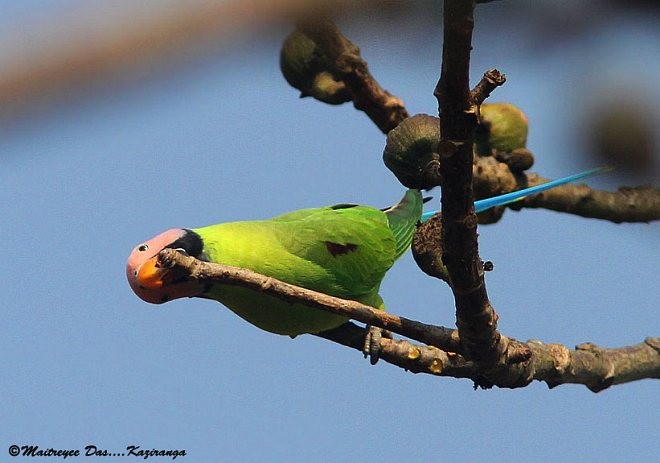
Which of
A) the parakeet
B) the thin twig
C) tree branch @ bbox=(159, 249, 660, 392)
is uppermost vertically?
the thin twig

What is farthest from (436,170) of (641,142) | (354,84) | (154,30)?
(154,30)

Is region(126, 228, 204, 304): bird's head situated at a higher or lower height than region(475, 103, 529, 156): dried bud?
lower

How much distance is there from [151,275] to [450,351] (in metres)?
1.41

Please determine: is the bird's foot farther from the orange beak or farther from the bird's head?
the orange beak

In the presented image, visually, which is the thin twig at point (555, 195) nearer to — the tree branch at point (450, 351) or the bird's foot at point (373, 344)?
the tree branch at point (450, 351)

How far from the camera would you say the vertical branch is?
1857 millimetres

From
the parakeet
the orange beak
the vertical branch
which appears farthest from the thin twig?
the orange beak

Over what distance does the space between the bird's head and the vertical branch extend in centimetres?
132

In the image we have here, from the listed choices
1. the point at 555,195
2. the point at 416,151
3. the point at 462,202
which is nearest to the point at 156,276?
the point at 416,151

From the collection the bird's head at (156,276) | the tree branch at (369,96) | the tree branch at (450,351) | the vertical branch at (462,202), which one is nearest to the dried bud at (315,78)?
the tree branch at (369,96)

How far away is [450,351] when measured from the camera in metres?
2.83

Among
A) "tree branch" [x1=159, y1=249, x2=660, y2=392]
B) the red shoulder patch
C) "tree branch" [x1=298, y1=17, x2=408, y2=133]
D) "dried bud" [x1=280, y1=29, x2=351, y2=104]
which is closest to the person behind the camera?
"tree branch" [x1=159, y1=249, x2=660, y2=392]

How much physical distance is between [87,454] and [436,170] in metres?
2.59

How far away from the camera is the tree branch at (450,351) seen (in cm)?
246
